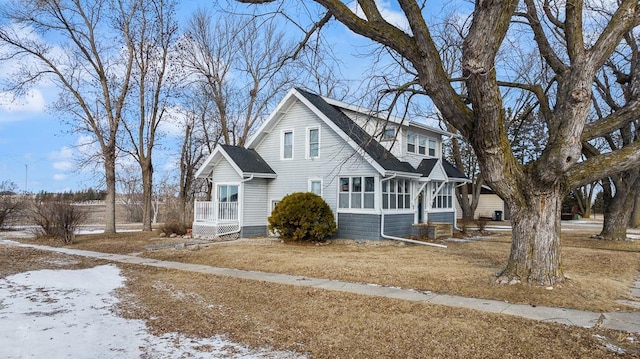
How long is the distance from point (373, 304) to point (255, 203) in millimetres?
13090

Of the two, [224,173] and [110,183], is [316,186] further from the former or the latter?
[110,183]

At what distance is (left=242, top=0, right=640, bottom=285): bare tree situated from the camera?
7.18 meters

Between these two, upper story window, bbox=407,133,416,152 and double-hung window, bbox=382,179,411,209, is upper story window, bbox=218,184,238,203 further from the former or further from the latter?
upper story window, bbox=407,133,416,152

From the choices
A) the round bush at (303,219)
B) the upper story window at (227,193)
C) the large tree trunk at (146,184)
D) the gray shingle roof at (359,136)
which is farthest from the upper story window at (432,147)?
the large tree trunk at (146,184)

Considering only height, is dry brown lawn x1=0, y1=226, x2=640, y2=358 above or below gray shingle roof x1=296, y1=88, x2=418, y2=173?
below

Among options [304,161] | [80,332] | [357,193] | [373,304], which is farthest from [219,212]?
[80,332]

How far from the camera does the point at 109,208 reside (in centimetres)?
2188

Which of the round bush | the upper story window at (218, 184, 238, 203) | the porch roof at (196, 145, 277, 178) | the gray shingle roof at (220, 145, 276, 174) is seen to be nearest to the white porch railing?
the upper story window at (218, 184, 238, 203)

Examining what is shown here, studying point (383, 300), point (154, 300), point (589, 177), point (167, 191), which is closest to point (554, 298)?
point (589, 177)

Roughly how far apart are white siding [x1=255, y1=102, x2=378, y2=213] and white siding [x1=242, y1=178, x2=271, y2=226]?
331 mm

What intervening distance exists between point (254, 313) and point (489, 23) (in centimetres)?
597

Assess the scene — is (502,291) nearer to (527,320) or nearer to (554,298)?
(554,298)

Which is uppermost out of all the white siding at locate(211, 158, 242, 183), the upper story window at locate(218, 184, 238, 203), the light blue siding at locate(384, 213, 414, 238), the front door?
the white siding at locate(211, 158, 242, 183)

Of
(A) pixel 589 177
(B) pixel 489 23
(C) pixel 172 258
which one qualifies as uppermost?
(B) pixel 489 23
